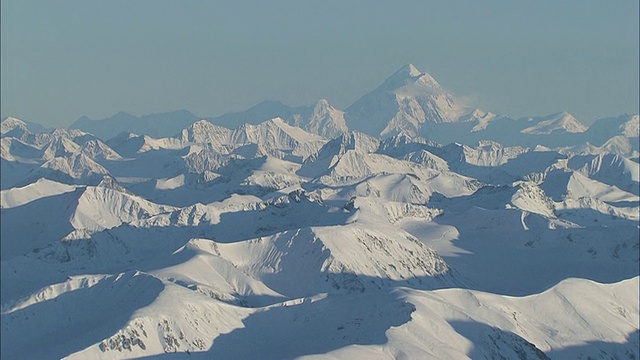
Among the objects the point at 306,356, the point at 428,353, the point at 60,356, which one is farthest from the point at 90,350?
the point at 428,353

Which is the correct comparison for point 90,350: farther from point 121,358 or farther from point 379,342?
point 379,342

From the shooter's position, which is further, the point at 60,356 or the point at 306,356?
the point at 60,356

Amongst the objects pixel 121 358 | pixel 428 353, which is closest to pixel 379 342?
pixel 428 353

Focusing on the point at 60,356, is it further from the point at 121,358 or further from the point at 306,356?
the point at 306,356

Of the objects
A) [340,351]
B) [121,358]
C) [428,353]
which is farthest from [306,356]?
[121,358]

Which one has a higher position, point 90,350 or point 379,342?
point 90,350

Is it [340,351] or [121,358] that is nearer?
[340,351]

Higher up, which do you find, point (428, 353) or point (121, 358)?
point (121, 358)

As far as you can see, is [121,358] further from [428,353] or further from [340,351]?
[428,353]
